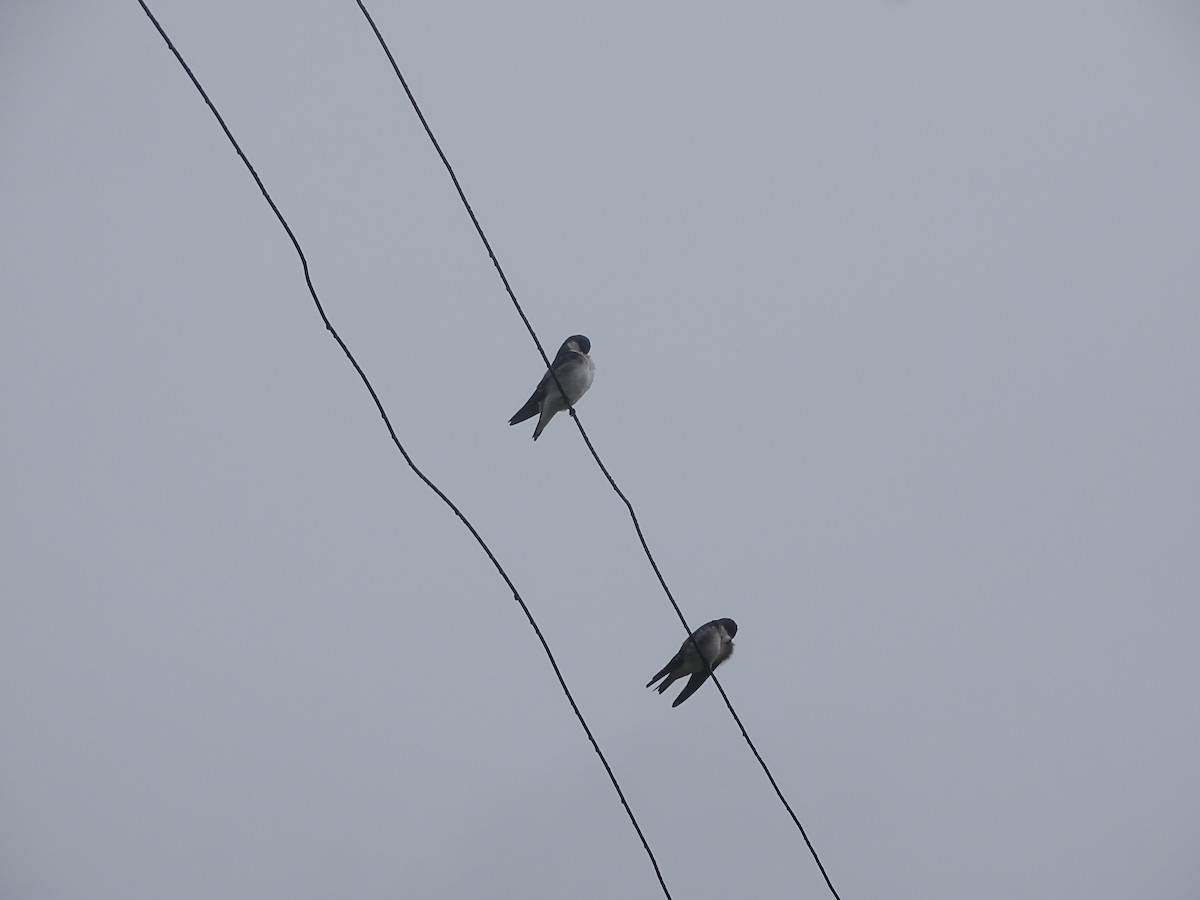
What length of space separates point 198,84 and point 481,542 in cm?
179

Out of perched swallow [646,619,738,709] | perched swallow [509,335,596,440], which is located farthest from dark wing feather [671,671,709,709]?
perched swallow [509,335,596,440]

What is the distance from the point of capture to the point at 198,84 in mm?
3871

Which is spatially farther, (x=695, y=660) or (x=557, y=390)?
(x=557, y=390)

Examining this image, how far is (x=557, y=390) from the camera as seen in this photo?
782 cm

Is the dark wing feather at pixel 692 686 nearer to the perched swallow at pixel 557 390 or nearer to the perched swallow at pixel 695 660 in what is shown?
the perched swallow at pixel 695 660

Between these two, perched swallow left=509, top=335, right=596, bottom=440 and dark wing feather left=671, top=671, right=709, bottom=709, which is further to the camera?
perched swallow left=509, top=335, right=596, bottom=440

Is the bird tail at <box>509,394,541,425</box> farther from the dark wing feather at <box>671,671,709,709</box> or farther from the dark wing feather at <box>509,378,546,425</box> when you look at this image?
the dark wing feather at <box>671,671,709,709</box>

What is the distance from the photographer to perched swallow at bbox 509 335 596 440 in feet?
25.4

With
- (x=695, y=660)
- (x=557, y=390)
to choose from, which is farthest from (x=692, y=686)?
(x=557, y=390)

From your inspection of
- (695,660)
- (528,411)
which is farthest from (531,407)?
(695,660)

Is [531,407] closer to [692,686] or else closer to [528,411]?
[528,411]

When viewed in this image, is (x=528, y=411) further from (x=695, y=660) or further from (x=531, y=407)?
(x=695, y=660)

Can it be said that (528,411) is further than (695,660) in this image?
Yes

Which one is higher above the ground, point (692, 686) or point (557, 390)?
point (557, 390)
